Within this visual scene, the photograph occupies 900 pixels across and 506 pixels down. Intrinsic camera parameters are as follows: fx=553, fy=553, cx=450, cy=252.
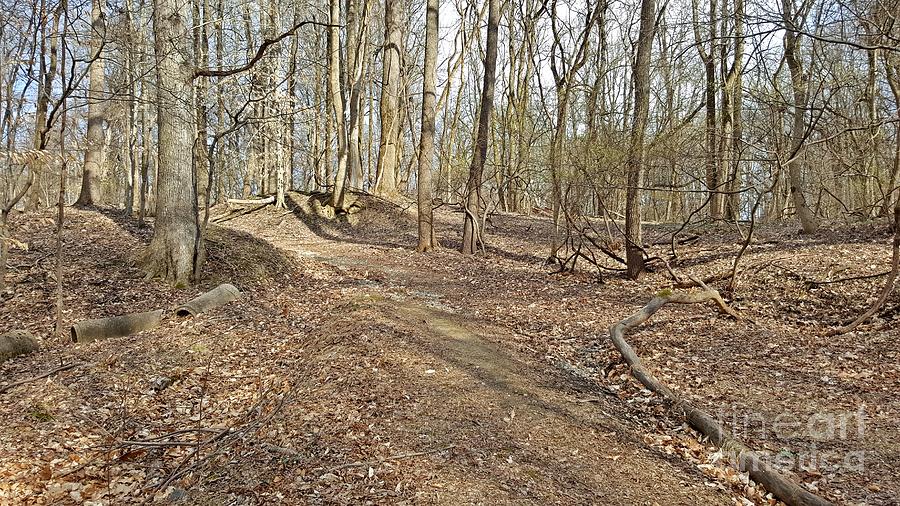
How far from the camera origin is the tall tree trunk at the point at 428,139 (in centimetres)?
1316

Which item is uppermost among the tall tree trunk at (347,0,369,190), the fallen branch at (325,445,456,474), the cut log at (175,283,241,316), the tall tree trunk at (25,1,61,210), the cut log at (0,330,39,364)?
the tall tree trunk at (347,0,369,190)

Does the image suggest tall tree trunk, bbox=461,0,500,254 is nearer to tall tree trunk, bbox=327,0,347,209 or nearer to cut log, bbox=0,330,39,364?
tall tree trunk, bbox=327,0,347,209

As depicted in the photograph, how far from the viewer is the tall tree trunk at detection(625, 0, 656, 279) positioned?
9.24 meters

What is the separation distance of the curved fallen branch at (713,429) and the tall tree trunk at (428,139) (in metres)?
6.95

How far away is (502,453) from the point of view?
13.3ft

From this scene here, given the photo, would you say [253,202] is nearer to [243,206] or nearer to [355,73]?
[243,206]

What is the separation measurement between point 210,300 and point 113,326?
123 centimetres

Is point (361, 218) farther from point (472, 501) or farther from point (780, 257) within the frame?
point (472, 501)

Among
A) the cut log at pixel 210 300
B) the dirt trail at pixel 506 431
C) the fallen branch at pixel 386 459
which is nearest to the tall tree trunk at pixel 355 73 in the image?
the cut log at pixel 210 300

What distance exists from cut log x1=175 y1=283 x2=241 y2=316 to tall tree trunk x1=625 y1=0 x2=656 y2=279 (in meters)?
6.52

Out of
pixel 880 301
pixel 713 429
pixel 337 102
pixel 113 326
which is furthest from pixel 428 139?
pixel 713 429

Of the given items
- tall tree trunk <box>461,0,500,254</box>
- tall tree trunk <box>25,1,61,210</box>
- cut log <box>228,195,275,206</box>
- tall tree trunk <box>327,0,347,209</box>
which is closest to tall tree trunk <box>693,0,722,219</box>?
tall tree trunk <box>461,0,500,254</box>

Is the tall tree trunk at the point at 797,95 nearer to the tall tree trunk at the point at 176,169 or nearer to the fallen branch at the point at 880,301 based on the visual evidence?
the fallen branch at the point at 880,301

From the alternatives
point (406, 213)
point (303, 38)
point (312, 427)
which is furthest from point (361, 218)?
point (312, 427)
